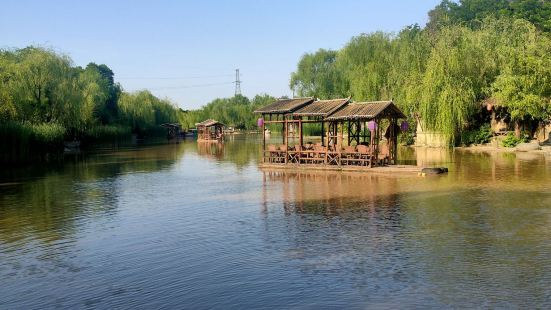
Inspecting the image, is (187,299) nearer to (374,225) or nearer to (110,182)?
(374,225)

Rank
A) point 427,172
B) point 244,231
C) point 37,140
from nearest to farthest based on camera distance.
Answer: point 244,231 < point 427,172 < point 37,140

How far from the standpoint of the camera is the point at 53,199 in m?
19.0

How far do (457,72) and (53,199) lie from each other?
30508mm

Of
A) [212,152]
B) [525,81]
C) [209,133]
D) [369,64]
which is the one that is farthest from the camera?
[209,133]

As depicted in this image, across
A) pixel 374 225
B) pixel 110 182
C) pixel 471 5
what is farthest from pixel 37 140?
pixel 471 5

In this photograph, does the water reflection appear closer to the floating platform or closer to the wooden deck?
the wooden deck

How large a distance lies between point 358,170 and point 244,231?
1364 cm

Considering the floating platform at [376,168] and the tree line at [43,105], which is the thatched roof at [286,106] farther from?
the tree line at [43,105]

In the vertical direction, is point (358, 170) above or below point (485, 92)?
below

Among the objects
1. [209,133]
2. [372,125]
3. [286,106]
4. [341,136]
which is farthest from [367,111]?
[209,133]

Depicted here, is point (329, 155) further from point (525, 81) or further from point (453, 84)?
point (525, 81)

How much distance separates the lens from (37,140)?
121ft

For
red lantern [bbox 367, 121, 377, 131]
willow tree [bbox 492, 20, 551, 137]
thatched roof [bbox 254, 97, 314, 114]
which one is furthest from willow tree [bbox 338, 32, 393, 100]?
red lantern [bbox 367, 121, 377, 131]

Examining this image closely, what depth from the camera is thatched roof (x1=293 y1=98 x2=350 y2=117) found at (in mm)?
27550
